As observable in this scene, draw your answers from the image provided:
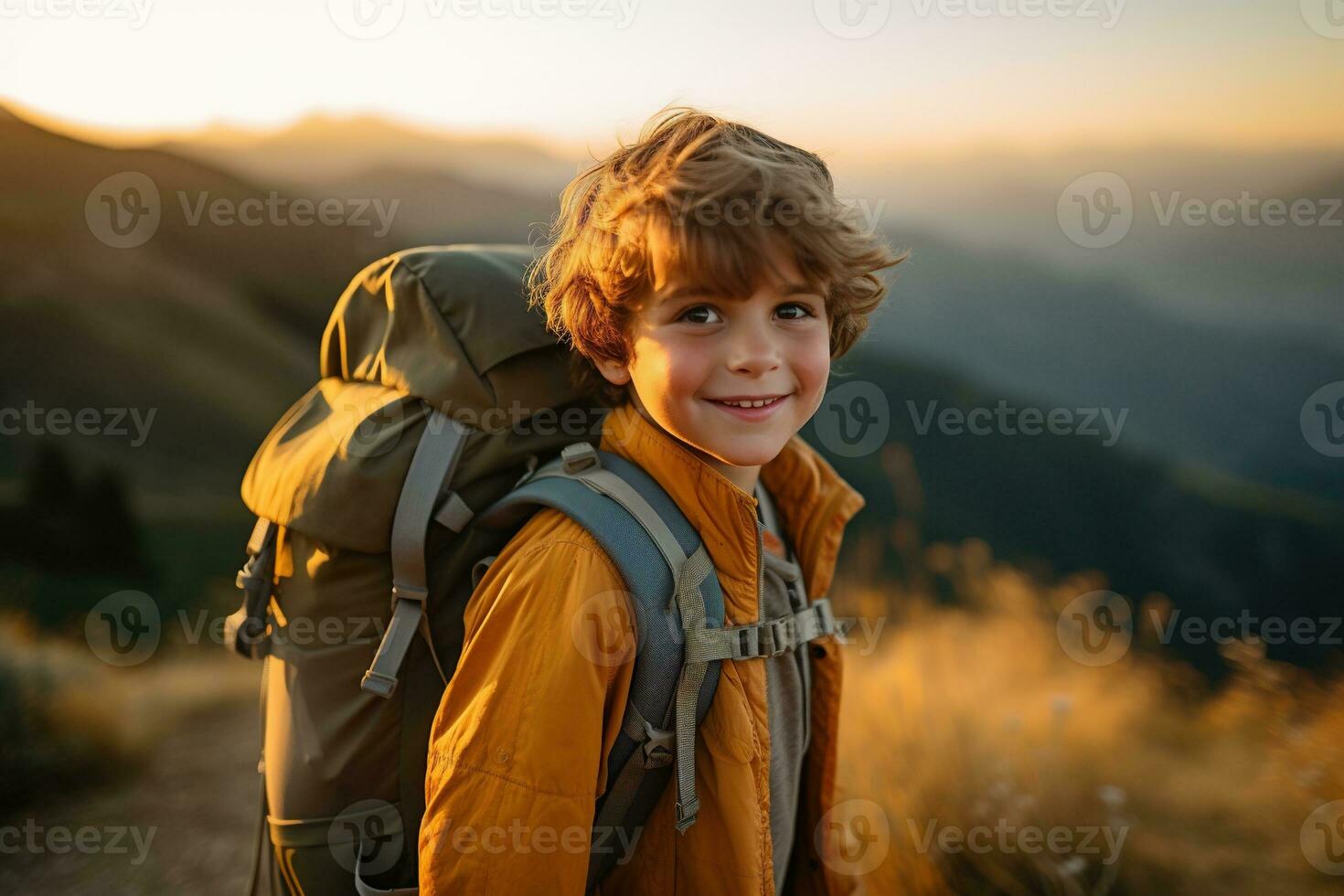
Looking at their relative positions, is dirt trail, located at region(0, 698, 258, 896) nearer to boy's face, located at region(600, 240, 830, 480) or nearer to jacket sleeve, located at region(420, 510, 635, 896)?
jacket sleeve, located at region(420, 510, 635, 896)

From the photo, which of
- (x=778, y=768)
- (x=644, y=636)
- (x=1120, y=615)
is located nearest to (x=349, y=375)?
(x=644, y=636)

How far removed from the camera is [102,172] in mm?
4961

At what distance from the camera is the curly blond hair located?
1.61 m

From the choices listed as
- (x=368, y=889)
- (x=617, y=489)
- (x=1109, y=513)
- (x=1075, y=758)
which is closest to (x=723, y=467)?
(x=617, y=489)

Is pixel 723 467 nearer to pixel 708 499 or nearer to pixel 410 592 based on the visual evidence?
pixel 708 499

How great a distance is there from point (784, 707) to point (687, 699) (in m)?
0.44

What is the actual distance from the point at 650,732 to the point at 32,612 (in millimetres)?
4144

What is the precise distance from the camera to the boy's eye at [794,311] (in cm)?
172

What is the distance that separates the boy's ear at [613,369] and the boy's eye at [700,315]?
19cm

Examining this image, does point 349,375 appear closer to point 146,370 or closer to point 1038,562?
point 1038,562

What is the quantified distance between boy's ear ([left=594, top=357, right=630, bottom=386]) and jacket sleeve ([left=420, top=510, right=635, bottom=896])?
1.43 feet

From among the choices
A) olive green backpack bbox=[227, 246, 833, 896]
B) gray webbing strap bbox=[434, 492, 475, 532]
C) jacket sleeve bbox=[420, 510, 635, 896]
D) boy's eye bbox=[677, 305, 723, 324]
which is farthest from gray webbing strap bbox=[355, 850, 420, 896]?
boy's eye bbox=[677, 305, 723, 324]

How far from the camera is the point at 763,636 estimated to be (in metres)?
1.71

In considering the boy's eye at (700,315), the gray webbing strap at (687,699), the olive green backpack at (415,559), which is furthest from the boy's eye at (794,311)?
the gray webbing strap at (687,699)
